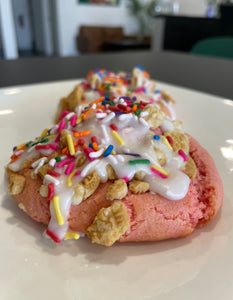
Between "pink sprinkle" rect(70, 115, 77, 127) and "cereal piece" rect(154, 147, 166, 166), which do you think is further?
"pink sprinkle" rect(70, 115, 77, 127)

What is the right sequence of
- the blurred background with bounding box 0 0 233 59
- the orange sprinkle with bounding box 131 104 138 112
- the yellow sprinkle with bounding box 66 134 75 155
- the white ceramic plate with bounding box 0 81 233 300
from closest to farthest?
the white ceramic plate with bounding box 0 81 233 300
the yellow sprinkle with bounding box 66 134 75 155
the orange sprinkle with bounding box 131 104 138 112
the blurred background with bounding box 0 0 233 59

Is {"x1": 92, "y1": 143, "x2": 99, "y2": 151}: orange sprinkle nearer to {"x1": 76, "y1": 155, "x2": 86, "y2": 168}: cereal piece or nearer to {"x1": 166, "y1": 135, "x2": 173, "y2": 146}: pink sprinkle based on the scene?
{"x1": 76, "y1": 155, "x2": 86, "y2": 168}: cereal piece

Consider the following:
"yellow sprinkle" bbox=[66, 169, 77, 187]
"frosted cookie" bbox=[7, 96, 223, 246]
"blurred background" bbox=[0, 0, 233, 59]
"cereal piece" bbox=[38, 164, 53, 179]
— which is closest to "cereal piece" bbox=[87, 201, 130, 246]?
"frosted cookie" bbox=[7, 96, 223, 246]

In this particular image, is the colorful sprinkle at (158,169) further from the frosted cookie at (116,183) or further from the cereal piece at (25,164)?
the cereal piece at (25,164)

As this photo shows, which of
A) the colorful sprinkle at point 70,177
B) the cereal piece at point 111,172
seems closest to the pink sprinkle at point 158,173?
the cereal piece at point 111,172

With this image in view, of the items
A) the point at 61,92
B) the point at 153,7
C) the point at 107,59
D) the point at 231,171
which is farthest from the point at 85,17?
the point at 231,171

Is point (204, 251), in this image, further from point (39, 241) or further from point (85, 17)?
point (85, 17)

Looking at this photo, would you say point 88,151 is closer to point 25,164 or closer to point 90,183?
point 90,183
